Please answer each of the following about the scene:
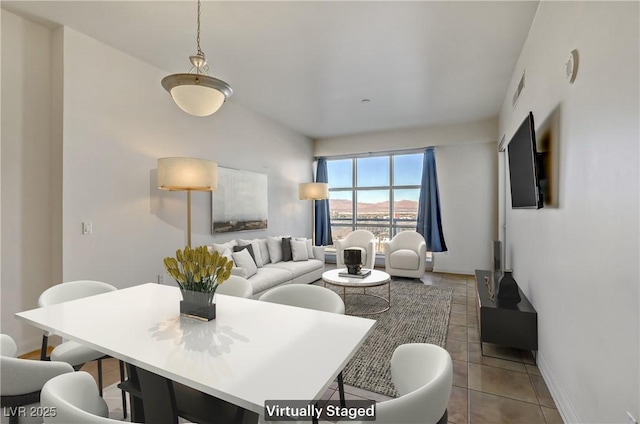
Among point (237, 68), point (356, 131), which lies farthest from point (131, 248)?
point (356, 131)

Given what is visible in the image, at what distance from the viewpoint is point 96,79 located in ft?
9.64

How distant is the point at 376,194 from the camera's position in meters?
6.84

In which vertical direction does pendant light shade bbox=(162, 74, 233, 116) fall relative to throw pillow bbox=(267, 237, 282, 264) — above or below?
above

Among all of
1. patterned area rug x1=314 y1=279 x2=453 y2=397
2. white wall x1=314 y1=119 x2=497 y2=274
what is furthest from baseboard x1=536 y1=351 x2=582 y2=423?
white wall x1=314 y1=119 x2=497 y2=274

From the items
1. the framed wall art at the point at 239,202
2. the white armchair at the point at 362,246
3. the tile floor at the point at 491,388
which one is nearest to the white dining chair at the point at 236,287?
the tile floor at the point at 491,388

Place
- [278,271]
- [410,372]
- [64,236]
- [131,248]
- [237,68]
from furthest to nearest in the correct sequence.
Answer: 1. [278,271]
2. [237,68]
3. [131,248]
4. [64,236]
5. [410,372]

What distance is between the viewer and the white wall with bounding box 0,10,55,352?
98.7 inches

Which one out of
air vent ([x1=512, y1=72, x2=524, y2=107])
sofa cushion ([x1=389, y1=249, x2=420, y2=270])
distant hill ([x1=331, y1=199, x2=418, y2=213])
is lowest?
sofa cushion ([x1=389, y1=249, x2=420, y2=270])

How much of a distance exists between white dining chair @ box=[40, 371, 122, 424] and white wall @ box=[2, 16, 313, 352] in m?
2.20

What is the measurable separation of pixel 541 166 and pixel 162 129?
3.81 m

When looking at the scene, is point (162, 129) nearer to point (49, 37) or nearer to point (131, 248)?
point (49, 37)

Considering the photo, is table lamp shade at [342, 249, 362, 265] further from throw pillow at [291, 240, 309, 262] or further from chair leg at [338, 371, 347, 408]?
chair leg at [338, 371, 347, 408]

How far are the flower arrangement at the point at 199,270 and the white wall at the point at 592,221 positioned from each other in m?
1.68

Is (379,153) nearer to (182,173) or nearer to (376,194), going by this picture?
(376,194)
